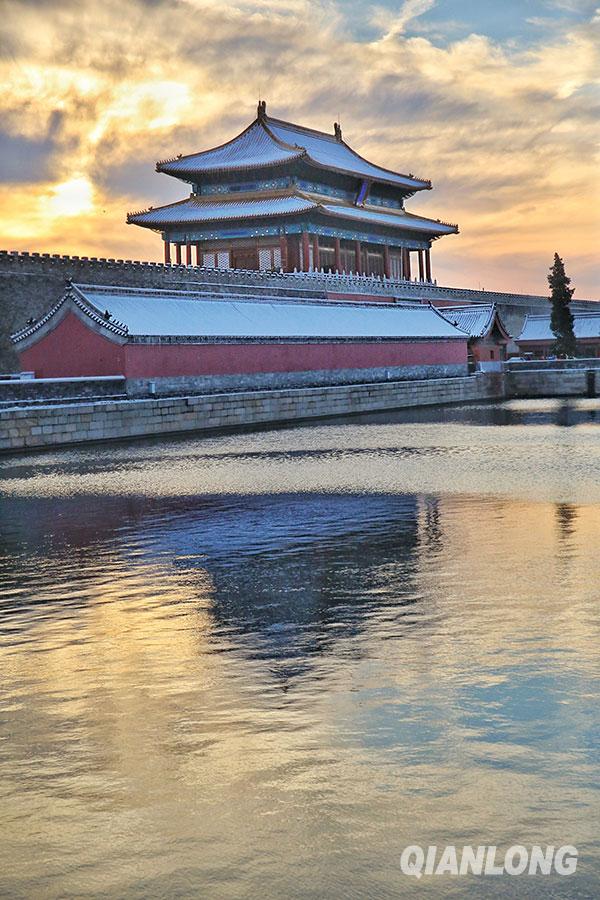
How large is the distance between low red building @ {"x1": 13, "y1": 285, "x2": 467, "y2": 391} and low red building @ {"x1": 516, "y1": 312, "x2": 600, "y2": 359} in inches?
860

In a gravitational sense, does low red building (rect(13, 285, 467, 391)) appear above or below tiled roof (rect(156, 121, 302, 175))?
below

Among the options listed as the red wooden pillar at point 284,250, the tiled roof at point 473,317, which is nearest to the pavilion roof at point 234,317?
the tiled roof at point 473,317

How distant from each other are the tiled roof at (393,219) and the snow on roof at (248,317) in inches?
317

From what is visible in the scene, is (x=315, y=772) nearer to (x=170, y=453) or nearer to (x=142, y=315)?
(x=170, y=453)

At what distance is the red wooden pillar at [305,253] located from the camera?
201ft

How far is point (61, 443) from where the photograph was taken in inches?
1217

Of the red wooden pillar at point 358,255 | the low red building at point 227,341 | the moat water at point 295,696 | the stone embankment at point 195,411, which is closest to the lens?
the moat water at point 295,696

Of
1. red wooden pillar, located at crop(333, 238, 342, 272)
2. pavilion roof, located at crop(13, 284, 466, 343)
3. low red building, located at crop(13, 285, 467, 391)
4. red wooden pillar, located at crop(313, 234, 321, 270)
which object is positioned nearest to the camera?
low red building, located at crop(13, 285, 467, 391)

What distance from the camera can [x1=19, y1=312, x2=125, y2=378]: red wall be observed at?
120 feet

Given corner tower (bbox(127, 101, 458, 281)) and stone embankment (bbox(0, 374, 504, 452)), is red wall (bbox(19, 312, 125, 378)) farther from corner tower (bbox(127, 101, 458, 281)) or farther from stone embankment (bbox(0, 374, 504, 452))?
corner tower (bbox(127, 101, 458, 281))

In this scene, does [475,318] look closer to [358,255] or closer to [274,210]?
[358,255]

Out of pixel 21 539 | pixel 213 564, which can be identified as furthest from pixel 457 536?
pixel 21 539

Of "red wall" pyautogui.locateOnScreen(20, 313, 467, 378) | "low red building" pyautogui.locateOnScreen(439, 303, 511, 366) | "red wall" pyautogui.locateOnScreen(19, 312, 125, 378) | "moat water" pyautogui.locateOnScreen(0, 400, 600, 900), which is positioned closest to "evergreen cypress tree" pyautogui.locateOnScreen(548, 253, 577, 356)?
"low red building" pyautogui.locateOnScreen(439, 303, 511, 366)

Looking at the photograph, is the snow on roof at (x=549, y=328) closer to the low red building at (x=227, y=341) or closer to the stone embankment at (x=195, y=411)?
the low red building at (x=227, y=341)
